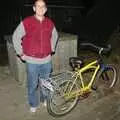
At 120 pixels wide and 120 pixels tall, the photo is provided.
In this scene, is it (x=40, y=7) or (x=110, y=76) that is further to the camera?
(x=110, y=76)

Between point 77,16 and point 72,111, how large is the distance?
694cm

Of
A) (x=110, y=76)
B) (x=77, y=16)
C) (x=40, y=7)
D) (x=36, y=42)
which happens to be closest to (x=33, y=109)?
(x=36, y=42)

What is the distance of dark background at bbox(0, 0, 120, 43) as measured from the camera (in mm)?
12219

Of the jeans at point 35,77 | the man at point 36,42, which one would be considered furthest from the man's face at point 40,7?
the jeans at point 35,77

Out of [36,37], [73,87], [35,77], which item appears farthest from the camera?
[73,87]

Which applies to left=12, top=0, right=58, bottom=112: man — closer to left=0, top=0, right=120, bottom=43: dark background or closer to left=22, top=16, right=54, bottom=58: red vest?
left=22, top=16, right=54, bottom=58: red vest

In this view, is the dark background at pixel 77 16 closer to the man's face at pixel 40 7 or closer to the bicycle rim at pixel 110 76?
the bicycle rim at pixel 110 76

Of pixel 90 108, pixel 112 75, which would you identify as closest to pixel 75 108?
pixel 90 108

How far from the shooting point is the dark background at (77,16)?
1222 centimetres

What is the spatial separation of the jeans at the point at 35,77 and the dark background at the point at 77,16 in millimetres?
5803

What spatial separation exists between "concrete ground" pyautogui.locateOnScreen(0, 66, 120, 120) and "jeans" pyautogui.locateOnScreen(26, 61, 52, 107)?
0.95ft

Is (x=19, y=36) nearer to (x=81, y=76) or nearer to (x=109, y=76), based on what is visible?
(x=81, y=76)

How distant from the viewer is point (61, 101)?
21.4ft

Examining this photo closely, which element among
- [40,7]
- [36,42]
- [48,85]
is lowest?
[48,85]
